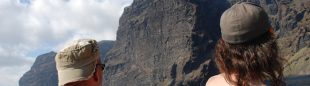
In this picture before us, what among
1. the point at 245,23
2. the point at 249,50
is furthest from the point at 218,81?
the point at 245,23

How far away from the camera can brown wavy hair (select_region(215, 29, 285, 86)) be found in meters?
4.69

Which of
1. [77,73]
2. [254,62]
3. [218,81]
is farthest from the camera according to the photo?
[77,73]

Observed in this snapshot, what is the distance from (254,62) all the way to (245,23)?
293 millimetres

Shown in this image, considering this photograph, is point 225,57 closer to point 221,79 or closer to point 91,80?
point 221,79

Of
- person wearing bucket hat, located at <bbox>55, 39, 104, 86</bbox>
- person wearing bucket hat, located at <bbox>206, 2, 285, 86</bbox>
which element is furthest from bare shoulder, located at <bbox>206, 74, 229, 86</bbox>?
person wearing bucket hat, located at <bbox>55, 39, 104, 86</bbox>

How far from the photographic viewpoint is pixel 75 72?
521cm

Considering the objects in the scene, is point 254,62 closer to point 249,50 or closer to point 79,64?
point 249,50

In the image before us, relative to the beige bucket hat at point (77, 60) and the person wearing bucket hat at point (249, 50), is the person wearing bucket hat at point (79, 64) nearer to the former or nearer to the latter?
the beige bucket hat at point (77, 60)

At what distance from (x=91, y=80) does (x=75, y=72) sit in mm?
140

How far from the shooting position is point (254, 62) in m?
4.74

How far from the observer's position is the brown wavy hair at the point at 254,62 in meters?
4.69

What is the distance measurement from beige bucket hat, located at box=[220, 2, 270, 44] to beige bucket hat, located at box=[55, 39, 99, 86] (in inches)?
43.8

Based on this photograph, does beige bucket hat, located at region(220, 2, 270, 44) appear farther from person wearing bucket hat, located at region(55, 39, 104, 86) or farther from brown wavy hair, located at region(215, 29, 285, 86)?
person wearing bucket hat, located at region(55, 39, 104, 86)

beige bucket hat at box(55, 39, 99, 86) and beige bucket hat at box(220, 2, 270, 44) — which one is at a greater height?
beige bucket hat at box(220, 2, 270, 44)
